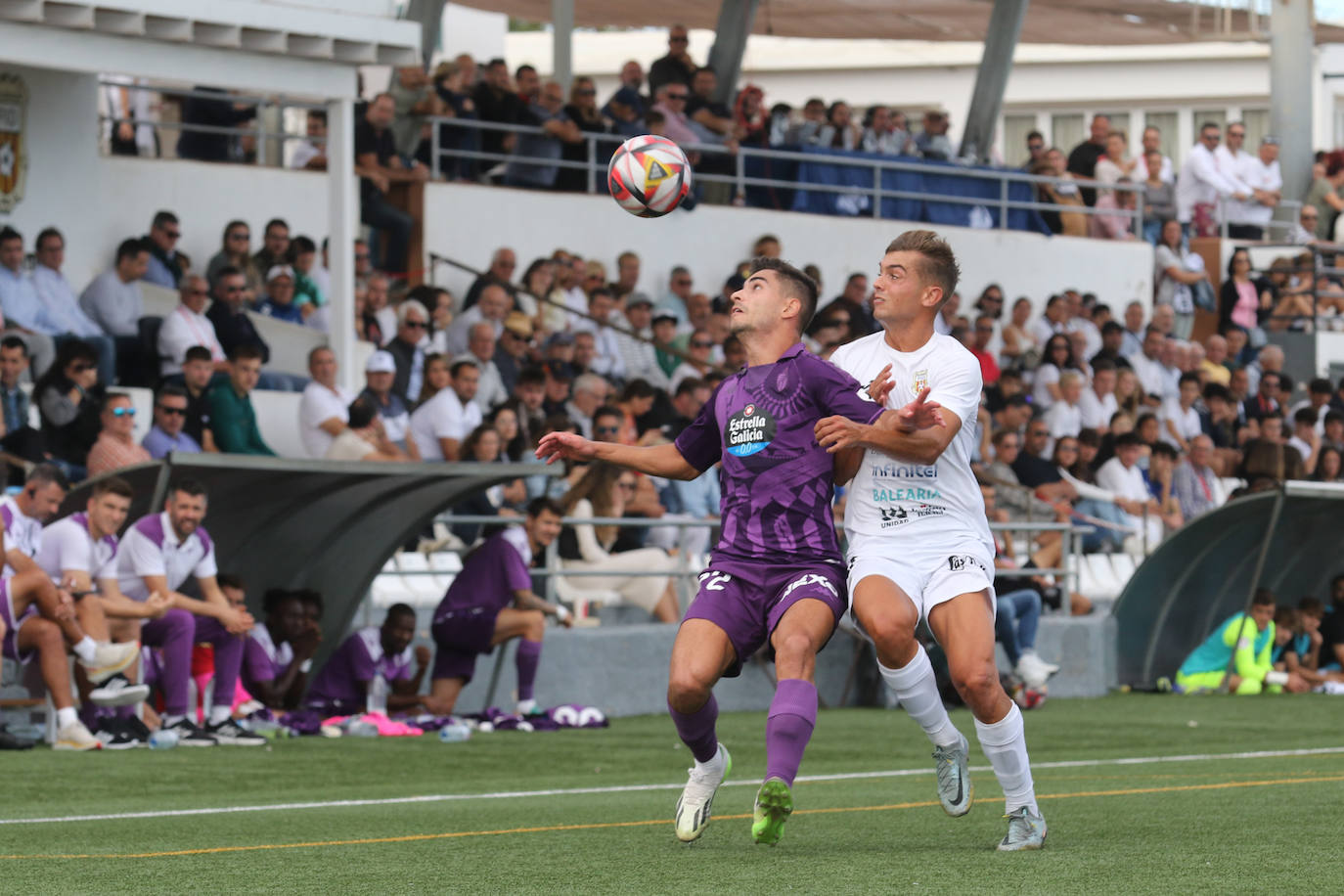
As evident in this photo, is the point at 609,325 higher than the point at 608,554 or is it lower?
higher

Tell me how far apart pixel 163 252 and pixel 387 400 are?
8.15 feet

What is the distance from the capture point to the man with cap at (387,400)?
16719mm

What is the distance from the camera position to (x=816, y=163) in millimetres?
24453

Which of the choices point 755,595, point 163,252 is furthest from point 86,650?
point 755,595

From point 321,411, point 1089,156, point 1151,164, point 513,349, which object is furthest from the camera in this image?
point 1151,164

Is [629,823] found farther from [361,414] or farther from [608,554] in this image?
[608,554]

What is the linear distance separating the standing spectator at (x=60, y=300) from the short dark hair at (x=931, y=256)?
965 centimetres

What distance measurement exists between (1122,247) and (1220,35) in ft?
13.8

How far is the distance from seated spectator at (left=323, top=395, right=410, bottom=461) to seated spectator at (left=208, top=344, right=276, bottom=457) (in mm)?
559

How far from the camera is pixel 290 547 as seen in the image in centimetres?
1468

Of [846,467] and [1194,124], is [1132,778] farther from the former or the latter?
[1194,124]

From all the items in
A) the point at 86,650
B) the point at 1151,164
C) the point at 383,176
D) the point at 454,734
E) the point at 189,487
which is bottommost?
the point at 454,734

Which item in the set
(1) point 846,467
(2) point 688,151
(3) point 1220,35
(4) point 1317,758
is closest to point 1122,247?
(3) point 1220,35

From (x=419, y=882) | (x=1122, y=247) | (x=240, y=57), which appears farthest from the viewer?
(x=1122, y=247)
